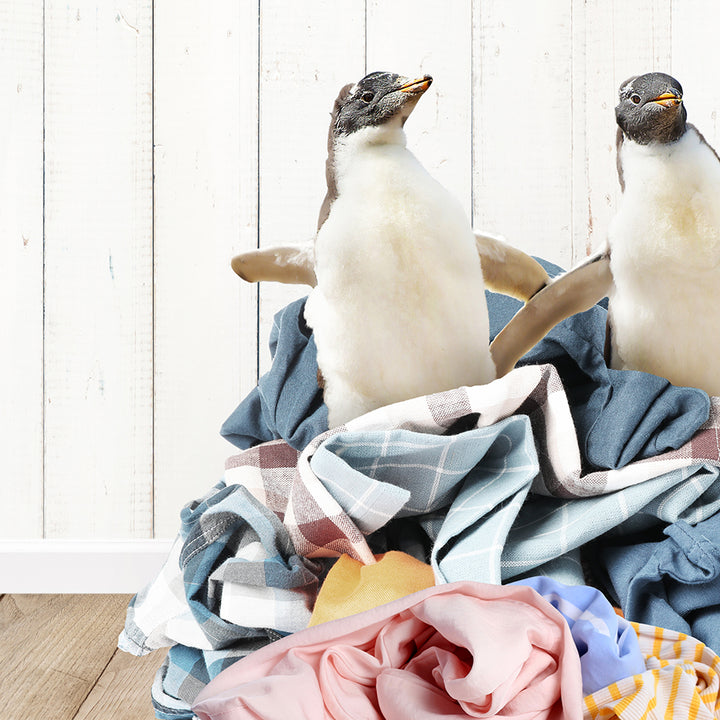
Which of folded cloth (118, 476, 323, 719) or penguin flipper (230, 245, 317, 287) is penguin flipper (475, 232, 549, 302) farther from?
folded cloth (118, 476, 323, 719)

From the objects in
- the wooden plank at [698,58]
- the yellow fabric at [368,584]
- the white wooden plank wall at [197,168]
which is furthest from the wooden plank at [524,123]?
the yellow fabric at [368,584]

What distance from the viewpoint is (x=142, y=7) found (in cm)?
95

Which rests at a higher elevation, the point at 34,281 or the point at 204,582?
the point at 34,281

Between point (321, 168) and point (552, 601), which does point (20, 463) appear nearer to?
point (321, 168)

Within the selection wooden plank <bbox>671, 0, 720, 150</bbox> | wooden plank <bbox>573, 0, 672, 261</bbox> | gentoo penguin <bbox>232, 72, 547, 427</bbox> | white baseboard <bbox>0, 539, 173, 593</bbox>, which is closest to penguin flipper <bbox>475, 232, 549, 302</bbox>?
gentoo penguin <bbox>232, 72, 547, 427</bbox>

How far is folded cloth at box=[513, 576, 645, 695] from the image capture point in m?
0.34

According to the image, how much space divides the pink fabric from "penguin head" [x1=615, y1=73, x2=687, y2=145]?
1.16ft

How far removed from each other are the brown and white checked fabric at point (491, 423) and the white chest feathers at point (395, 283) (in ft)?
0.20

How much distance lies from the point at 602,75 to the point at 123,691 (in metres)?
0.96

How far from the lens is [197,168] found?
969mm

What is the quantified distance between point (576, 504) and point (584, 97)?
69 centimetres

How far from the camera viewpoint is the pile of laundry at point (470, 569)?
33 centimetres

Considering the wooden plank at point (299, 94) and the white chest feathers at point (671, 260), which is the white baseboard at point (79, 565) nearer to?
the wooden plank at point (299, 94)

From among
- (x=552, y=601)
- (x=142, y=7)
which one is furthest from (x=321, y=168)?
(x=552, y=601)
